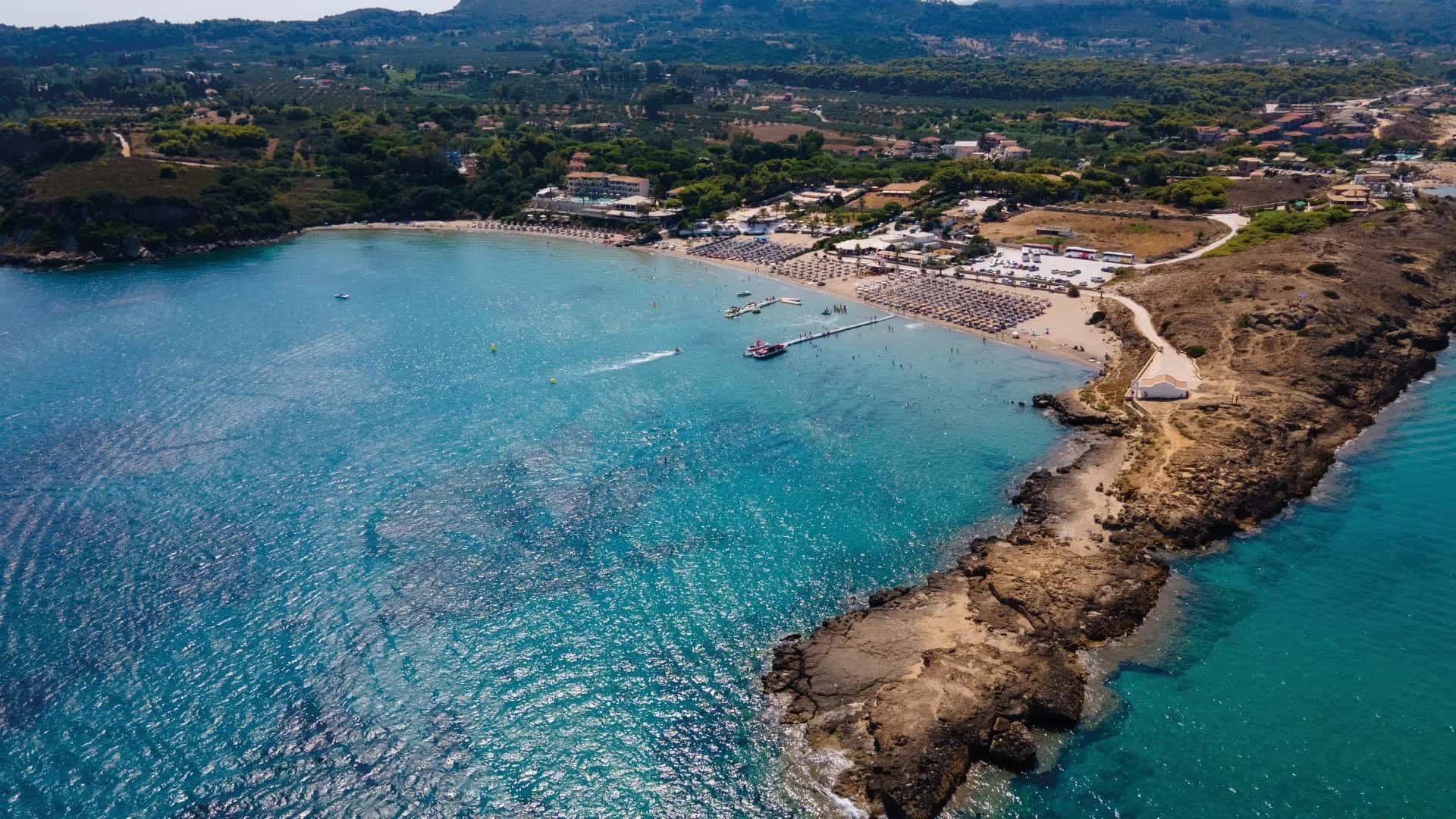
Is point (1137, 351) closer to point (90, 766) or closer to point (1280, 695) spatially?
point (1280, 695)

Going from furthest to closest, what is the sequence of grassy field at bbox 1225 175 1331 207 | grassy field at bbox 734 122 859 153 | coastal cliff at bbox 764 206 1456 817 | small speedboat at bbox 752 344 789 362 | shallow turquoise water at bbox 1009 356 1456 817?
grassy field at bbox 734 122 859 153 → grassy field at bbox 1225 175 1331 207 → small speedboat at bbox 752 344 789 362 → coastal cliff at bbox 764 206 1456 817 → shallow turquoise water at bbox 1009 356 1456 817

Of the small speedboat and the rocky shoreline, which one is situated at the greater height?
the rocky shoreline

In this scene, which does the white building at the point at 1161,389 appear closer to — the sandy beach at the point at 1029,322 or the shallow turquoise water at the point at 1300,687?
the sandy beach at the point at 1029,322

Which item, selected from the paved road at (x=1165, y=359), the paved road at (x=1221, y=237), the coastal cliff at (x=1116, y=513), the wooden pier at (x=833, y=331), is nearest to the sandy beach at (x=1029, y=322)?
the coastal cliff at (x=1116, y=513)

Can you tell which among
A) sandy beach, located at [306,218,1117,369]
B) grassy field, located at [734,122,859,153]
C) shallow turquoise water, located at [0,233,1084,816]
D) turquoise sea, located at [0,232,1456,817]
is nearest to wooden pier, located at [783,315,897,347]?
shallow turquoise water, located at [0,233,1084,816]

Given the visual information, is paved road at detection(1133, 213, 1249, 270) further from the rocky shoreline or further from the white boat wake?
the rocky shoreline

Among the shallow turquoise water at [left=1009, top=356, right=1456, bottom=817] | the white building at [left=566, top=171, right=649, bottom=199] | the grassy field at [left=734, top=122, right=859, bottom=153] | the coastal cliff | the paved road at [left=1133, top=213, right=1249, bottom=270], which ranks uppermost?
the grassy field at [left=734, top=122, right=859, bottom=153]
